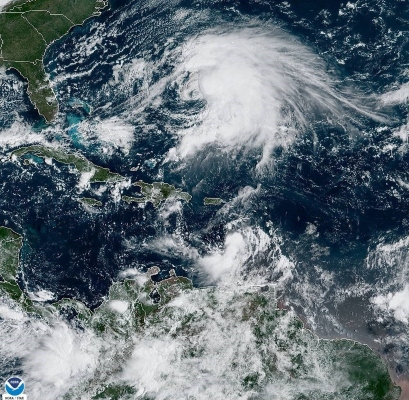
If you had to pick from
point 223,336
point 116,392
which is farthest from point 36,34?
point 116,392

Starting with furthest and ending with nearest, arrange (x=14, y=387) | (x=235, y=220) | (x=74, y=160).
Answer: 1. (x=74, y=160)
2. (x=235, y=220)
3. (x=14, y=387)

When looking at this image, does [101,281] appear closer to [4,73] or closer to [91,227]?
[91,227]

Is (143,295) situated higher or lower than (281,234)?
lower

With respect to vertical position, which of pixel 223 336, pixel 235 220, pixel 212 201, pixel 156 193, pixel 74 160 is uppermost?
pixel 74 160

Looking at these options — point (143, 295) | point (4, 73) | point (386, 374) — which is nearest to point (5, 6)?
point (4, 73)

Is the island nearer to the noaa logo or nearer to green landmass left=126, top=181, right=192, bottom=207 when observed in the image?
green landmass left=126, top=181, right=192, bottom=207

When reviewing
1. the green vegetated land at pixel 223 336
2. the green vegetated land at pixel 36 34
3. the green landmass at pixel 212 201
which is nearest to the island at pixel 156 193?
the green landmass at pixel 212 201

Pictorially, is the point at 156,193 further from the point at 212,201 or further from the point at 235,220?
the point at 235,220

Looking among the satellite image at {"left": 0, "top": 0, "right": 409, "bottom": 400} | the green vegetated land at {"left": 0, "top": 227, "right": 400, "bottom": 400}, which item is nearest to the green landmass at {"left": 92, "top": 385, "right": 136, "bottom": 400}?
the green vegetated land at {"left": 0, "top": 227, "right": 400, "bottom": 400}
